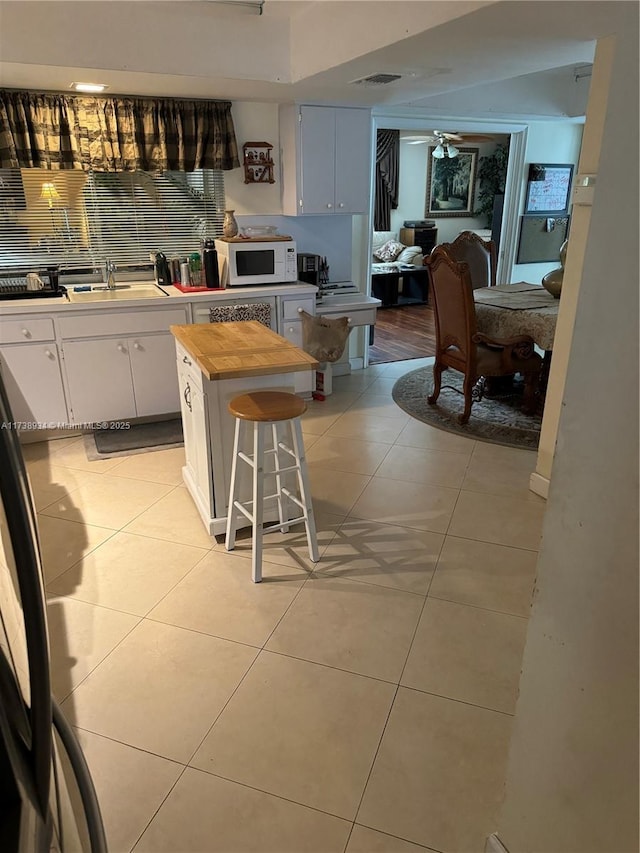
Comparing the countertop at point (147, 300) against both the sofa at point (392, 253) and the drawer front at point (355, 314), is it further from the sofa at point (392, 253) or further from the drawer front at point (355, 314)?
the sofa at point (392, 253)

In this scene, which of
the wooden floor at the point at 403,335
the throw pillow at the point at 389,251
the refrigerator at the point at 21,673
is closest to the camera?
the refrigerator at the point at 21,673

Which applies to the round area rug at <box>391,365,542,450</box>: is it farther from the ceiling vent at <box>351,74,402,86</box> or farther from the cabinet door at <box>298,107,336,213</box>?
the ceiling vent at <box>351,74,402,86</box>

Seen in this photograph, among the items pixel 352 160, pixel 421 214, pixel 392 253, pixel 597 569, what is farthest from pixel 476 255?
pixel 421 214

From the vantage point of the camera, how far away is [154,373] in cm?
402

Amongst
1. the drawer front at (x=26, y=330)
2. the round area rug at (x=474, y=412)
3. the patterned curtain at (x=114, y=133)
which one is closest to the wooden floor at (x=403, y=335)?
the round area rug at (x=474, y=412)

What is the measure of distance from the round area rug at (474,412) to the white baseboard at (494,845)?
2680 millimetres

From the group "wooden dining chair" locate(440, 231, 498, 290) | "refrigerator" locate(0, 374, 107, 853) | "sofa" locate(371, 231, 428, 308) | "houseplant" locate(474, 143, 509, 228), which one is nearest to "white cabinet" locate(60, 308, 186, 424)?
"wooden dining chair" locate(440, 231, 498, 290)

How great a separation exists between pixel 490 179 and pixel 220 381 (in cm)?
850

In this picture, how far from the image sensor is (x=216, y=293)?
13.4ft

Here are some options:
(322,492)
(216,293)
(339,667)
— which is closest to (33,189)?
(216,293)

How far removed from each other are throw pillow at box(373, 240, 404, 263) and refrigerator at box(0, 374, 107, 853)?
8749mm

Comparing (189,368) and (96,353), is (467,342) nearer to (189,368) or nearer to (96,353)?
(189,368)

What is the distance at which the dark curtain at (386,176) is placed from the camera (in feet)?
28.1

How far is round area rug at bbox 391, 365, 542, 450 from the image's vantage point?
13.1 feet
